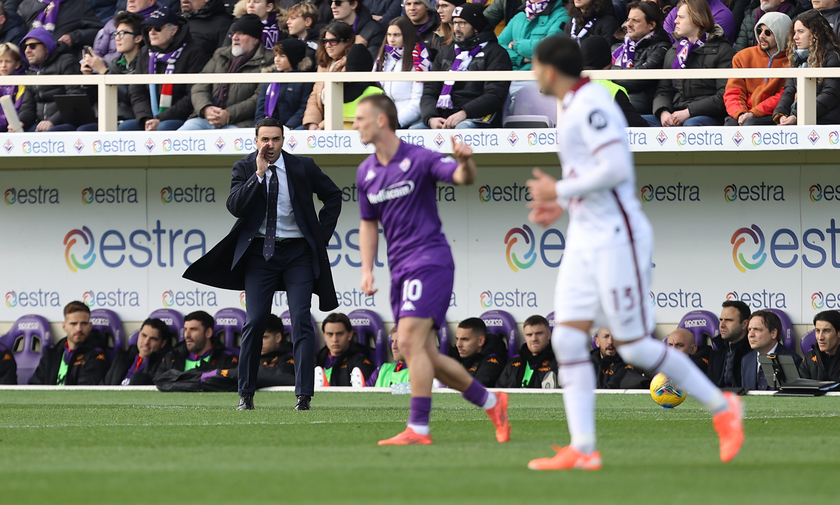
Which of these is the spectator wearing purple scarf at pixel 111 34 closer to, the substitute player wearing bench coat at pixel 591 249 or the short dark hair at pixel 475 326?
the short dark hair at pixel 475 326

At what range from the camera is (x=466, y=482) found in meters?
4.55

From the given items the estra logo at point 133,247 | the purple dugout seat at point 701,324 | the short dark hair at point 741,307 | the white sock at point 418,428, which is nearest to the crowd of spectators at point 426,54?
the estra logo at point 133,247

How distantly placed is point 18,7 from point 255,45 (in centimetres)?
514

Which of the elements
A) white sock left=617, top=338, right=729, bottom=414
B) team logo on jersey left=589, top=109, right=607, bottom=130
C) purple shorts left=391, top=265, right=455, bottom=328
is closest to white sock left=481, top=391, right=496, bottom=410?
purple shorts left=391, top=265, right=455, bottom=328

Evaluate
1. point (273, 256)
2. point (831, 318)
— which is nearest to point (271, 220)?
point (273, 256)

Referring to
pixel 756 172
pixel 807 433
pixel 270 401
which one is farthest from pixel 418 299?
pixel 756 172

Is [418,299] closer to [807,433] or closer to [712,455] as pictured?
[712,455]

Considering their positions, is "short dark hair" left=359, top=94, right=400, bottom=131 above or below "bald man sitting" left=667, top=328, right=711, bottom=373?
above

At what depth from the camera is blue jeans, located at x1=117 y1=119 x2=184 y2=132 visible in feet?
44.3

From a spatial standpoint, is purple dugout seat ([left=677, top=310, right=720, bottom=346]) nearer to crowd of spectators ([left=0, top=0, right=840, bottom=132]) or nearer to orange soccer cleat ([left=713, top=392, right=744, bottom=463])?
crowd of spectators ([left=0, top=0, right=840, bottom=132])

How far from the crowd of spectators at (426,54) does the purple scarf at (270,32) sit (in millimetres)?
17

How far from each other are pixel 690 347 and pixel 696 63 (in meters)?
2.93

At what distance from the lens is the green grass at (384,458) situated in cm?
428

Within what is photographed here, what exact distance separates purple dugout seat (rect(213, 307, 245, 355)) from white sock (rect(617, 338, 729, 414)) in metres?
9.24
